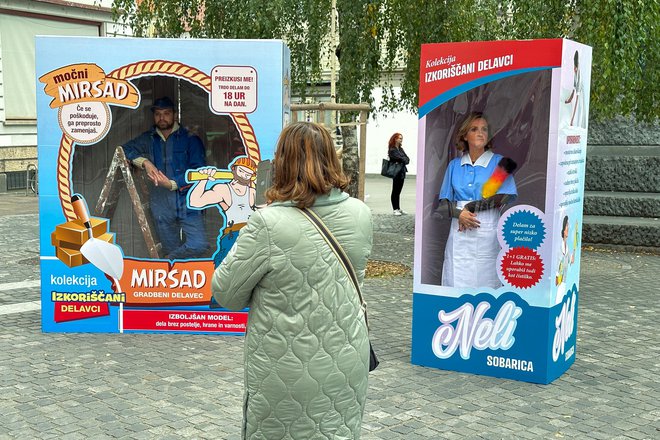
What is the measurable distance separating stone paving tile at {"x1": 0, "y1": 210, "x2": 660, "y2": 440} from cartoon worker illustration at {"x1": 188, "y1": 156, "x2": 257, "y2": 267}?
3.17ft

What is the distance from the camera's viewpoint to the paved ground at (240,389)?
16.0 ft

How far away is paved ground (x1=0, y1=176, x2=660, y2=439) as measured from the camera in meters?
4.87

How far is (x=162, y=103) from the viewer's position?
7074 mm

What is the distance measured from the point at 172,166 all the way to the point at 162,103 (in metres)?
0.54

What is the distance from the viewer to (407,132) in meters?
32.3

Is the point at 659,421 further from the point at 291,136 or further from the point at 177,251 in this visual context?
the point at 177,251

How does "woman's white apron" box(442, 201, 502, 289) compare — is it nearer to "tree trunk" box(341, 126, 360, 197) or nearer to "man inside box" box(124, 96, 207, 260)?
"man inside box" box(124, 96, 207, 260)

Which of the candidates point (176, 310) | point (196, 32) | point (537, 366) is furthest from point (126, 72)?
point (196, 32)

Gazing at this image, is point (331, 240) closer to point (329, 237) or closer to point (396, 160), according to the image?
point (329, 237)

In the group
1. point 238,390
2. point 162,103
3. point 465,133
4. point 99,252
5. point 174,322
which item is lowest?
point 238,390

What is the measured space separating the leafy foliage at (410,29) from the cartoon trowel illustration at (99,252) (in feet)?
17.2

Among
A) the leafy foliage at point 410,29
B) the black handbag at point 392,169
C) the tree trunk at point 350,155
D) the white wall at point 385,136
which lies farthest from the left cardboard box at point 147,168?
the white wall at point 385,136

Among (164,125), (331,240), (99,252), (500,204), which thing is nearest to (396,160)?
(164,125)

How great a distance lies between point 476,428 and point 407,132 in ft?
91.4
